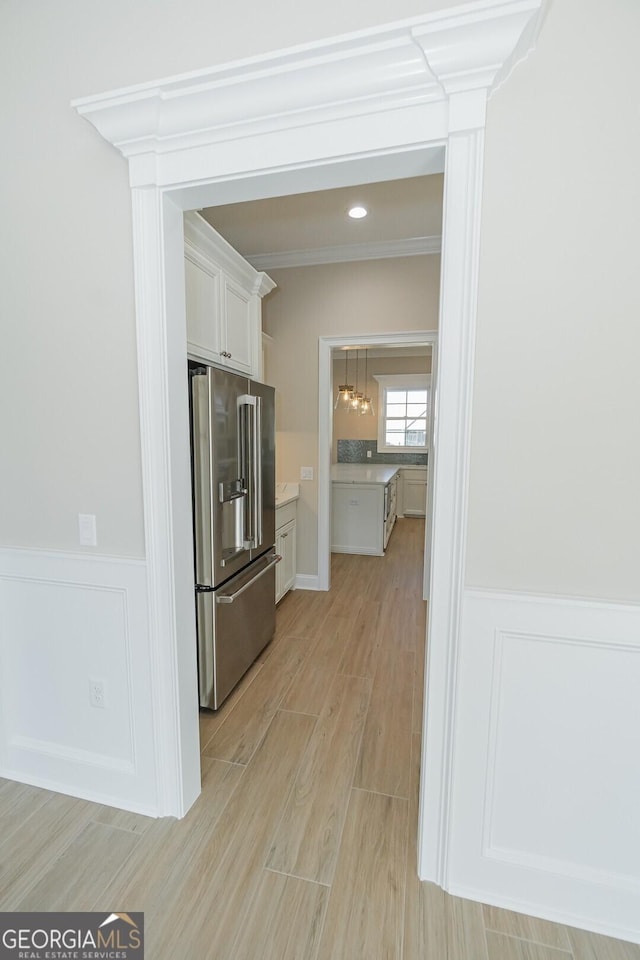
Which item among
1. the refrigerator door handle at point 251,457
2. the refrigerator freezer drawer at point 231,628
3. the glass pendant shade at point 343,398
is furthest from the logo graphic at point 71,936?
the glass pendant shade at point 343,398

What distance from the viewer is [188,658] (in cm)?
165

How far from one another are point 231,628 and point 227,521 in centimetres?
60

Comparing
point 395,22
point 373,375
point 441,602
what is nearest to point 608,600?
point 441,602

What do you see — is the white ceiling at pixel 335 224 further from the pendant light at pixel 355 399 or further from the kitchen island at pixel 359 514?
the pendant light at pixel 355 399

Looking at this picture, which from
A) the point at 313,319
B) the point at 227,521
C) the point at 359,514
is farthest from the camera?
the point at 359,514

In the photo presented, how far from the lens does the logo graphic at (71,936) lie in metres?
1.21

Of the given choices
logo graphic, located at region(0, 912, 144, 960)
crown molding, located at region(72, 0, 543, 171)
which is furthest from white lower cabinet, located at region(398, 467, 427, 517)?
logo graphic, located at region(0, 912, 144, 960)

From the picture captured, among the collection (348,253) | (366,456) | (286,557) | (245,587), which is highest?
(348,253)

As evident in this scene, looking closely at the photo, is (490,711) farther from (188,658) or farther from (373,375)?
(373,375)

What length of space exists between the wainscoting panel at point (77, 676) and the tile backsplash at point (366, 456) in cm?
609

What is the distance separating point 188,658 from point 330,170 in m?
1.73

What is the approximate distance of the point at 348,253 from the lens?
352cm

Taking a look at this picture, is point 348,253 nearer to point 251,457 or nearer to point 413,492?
point 251,457

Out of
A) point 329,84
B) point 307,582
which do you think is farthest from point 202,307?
point 307,582
